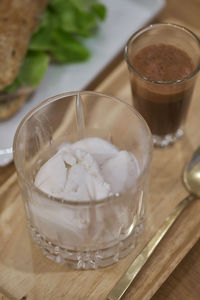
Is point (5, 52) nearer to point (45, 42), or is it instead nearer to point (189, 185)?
point (45, 42)

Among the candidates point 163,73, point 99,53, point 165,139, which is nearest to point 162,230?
point 165,139

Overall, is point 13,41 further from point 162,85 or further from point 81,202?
point 81,202

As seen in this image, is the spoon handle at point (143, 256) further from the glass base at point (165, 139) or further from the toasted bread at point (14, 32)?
the toasted bread at point (14, 32)

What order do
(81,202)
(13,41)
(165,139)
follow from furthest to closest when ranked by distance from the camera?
(13,41)
(165,139)
(81,202)

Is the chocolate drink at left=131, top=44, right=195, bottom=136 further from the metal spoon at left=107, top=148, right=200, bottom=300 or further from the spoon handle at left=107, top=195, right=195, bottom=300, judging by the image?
the spoon handle at left=107, top=195, right=195, bottom=300

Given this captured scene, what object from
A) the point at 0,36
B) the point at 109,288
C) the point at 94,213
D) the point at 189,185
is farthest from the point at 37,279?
the point at 0,36

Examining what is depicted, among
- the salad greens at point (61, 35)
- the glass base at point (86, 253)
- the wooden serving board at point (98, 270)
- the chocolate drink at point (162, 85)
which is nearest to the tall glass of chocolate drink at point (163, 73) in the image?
the chocolate drink at point (162, 85)
